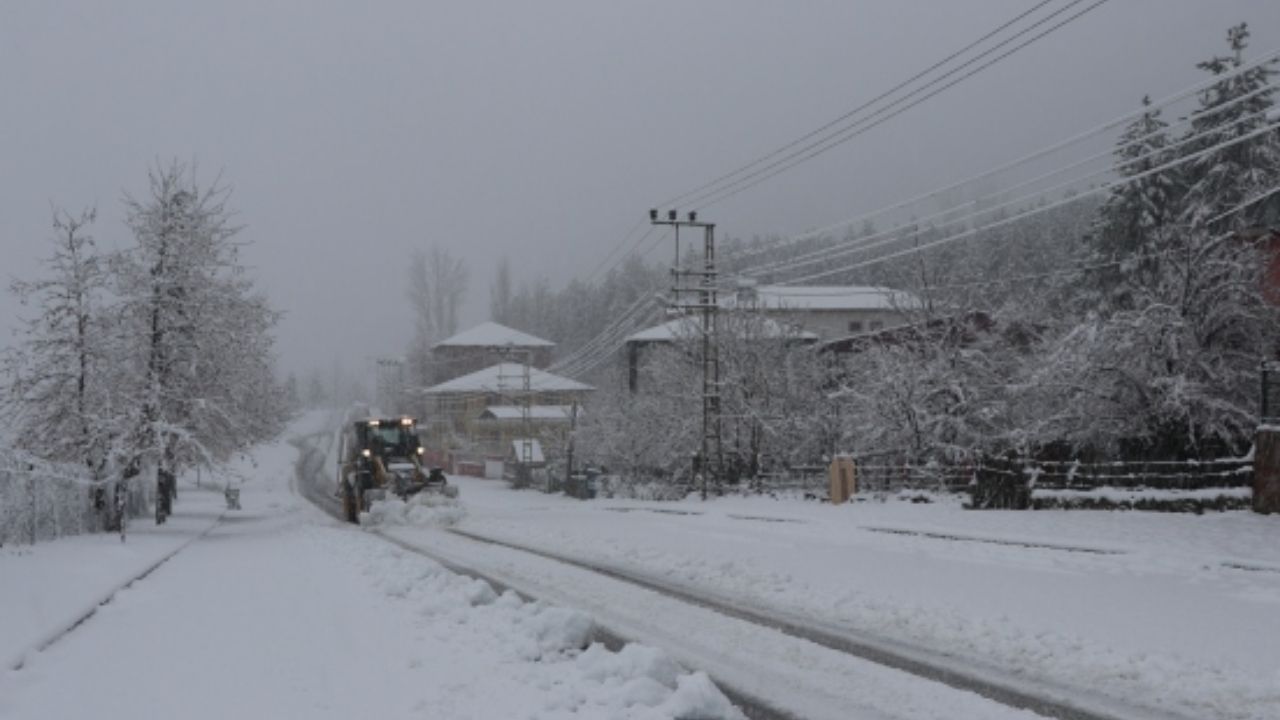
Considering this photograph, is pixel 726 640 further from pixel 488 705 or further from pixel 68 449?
pixel 68 449

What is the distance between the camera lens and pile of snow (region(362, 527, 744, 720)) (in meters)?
6.95

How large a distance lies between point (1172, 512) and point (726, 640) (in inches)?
601

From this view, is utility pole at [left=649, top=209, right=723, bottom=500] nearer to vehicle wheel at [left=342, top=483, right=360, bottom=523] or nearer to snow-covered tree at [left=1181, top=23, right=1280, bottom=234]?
vehicle wheel at [left=342, top=483, right=360, bottom=523]

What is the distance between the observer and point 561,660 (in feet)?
28.6

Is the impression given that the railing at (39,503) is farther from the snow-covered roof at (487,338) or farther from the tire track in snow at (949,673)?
the snow-covered roof at (487,338)

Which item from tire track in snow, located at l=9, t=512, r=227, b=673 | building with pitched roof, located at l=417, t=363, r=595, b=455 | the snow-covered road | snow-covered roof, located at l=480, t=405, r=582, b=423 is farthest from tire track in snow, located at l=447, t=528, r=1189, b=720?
snow-covered roof, located at l=480, t=405, r=582, b=423

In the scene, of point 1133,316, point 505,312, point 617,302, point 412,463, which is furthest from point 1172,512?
point 505,312

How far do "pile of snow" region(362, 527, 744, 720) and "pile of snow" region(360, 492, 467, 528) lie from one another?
15.4 m

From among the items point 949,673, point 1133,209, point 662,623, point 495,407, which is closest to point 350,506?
point 662,623

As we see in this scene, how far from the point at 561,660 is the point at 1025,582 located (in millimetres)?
7893

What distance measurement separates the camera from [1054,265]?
90.9m

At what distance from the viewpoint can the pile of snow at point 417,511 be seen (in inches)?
1128

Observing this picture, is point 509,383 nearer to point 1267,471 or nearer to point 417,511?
point 417,511

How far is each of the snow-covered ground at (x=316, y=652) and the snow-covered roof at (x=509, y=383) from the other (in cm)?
6202
